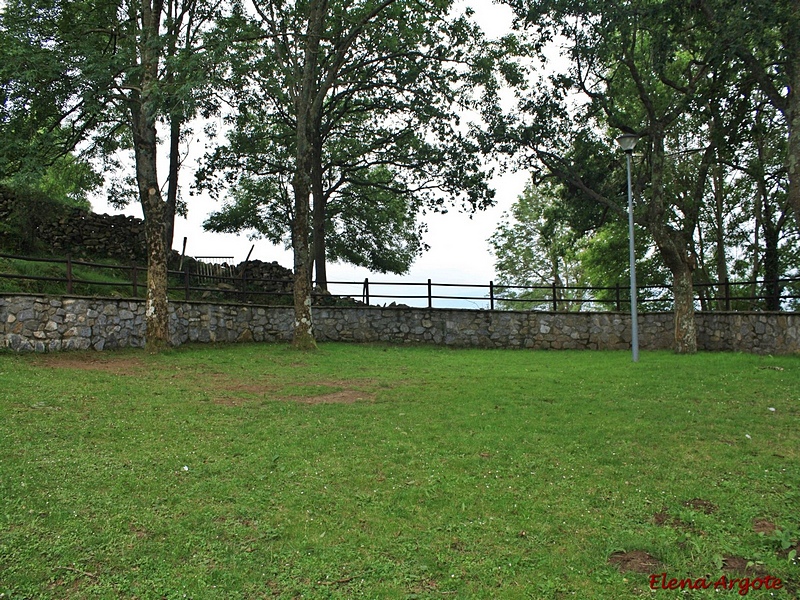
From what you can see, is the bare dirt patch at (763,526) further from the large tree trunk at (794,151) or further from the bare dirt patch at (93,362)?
the bare dirt patch at (93,362)

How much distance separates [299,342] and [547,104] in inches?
408

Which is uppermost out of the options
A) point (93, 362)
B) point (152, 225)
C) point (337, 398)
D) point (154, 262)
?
point (152, 225)

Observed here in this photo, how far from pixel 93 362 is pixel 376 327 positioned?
8813mm

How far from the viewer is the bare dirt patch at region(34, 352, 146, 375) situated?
984 cm

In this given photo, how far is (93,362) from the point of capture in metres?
10.7

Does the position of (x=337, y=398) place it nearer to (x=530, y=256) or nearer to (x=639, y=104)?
(x=639, y=104)

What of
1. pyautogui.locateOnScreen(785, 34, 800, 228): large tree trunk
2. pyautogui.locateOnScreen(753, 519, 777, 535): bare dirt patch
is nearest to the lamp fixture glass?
pyautogui.locateOnScreen(785, 34, 800, 228): large tree trunk

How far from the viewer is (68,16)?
46.2 feet

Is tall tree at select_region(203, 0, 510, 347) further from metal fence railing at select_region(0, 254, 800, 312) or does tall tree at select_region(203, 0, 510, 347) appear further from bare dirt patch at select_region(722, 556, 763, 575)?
bare dirt patch at select_region(722, 556, 763, 575)

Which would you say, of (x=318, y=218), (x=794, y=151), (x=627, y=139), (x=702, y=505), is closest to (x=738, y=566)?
(x=702, y=505)

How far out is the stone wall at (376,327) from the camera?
454 inches

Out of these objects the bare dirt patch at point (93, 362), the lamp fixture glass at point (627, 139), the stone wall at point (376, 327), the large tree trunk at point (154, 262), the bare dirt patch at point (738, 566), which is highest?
the lamp fixture glass at point (627, 139)

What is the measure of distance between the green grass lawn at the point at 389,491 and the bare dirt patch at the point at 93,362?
1275 mm
